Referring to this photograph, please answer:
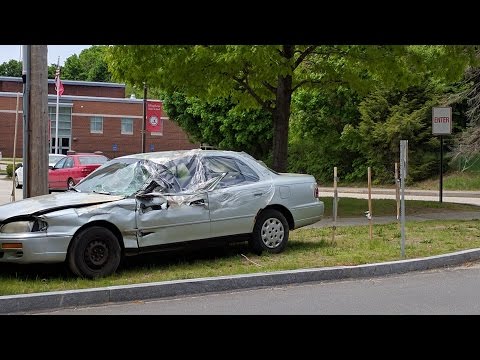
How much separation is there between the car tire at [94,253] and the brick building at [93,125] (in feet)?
Answer: 173

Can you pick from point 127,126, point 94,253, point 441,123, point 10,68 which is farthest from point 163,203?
point 10,68

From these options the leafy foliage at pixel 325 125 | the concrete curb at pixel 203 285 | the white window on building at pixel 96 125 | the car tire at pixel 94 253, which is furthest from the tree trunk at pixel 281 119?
the white window on building at pixel 96 125

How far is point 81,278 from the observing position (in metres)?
7.44

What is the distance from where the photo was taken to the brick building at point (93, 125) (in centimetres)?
6031

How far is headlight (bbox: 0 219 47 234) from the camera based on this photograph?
7.29 meters

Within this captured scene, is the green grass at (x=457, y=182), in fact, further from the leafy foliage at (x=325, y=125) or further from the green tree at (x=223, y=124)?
the green tree at (x=223, y=124)

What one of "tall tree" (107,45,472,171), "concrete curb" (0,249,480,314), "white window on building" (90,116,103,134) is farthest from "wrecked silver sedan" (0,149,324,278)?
"white window on building" (90,116,103,134)

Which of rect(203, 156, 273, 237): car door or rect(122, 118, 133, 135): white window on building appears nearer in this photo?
rect(203, 156, 273, 237): car door

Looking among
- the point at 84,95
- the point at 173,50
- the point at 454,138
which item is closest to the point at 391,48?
the point at 173,50

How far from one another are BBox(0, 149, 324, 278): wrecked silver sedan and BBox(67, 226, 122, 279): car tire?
1 centimetres

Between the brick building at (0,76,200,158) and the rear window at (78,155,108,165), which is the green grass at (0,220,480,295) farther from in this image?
the brick building at (0,76,200,158)

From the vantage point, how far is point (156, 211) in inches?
318

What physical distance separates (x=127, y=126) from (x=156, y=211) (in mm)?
57707
